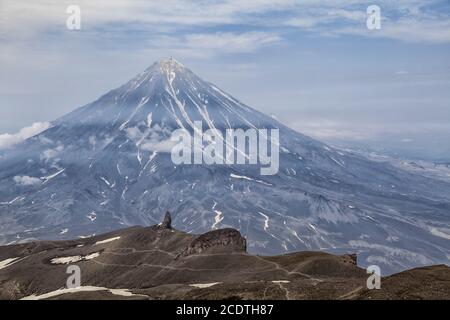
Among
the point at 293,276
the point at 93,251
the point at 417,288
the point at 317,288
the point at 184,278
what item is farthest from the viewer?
the point at 93,251

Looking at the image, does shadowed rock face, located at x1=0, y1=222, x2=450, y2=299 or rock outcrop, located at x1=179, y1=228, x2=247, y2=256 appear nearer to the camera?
shadowed rock face, located at x1=0, y1=222, x2=450, y2=299

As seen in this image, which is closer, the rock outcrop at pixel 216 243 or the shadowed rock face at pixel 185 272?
the shadowed rock face at pixel 185 272

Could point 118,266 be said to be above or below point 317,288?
below

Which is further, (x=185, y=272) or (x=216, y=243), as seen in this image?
(x=216, y=243)

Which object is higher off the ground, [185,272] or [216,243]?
[185,272]

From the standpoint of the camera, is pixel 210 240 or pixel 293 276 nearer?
pixel 293 276
